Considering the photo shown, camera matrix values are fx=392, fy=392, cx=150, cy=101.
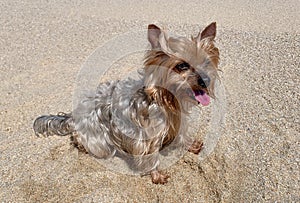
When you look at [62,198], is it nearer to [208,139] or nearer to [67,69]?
[208,139]

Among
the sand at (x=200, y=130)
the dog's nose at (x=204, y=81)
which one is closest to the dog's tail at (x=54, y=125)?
the sand at (x=200, y=130)

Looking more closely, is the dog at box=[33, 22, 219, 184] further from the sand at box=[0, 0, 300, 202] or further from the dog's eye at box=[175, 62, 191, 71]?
the sand at box=[0, 0, 300, 202]

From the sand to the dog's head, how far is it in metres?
1.05

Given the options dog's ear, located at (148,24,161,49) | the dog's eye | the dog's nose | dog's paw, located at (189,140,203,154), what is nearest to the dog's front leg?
dog's paw, located at (189,140,203,154)

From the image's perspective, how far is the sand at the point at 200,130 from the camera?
394 centimetres

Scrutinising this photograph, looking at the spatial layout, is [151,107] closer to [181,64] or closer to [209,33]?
[181,64]

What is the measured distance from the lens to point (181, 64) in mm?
3342

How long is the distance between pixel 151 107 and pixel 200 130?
3.86 feet

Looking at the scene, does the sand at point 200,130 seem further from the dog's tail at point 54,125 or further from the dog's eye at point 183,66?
the dog's eye at point 183,66

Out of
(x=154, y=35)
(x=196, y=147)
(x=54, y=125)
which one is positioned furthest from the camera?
(x=54, y=125)

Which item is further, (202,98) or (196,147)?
(196,147)

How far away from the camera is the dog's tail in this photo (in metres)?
4.44

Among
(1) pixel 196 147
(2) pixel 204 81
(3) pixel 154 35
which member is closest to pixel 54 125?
(1) pixel 196 147

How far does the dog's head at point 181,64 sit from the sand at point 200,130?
105 centimetres
